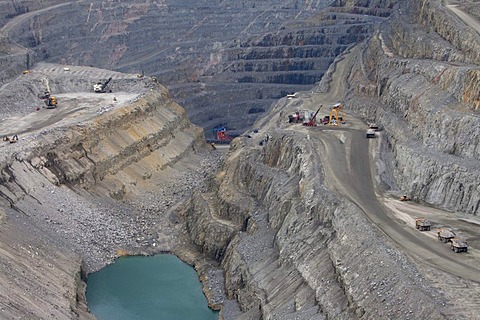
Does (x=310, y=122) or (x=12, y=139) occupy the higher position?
(x=12, y=139)

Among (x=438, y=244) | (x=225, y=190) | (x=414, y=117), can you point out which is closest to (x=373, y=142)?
(x=414, y=117)

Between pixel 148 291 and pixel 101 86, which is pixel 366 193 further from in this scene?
pixel 101 86

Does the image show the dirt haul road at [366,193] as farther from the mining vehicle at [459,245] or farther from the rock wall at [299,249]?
the rock wall at [299,249]

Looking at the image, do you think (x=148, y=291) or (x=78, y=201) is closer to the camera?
(x=148, y=291)

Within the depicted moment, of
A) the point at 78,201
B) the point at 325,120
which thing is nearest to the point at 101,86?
the point at 78,201

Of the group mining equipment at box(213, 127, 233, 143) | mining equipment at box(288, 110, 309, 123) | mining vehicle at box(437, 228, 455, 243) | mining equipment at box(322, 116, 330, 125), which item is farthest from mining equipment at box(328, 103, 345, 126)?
mining equipment at box(213, 127, 233, 143)

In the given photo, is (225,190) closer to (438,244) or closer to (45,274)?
(45,274)
